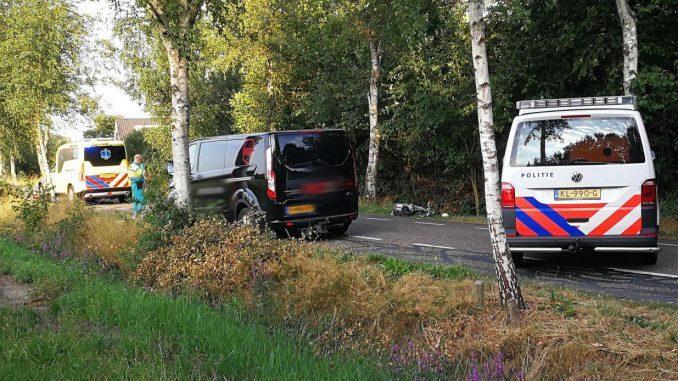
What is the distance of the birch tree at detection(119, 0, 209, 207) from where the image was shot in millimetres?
9141

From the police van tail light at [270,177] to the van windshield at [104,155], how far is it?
Result: 58.3ft

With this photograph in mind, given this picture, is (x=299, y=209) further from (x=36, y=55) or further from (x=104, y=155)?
(x=104, y=155)

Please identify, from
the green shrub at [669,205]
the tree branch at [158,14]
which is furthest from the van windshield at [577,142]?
the green shrub at [669,205]

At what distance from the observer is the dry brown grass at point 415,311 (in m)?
4.09

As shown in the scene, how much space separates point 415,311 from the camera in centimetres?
517

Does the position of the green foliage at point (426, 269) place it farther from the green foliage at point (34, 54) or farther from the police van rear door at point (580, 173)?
the green foliage at point (34, 54)

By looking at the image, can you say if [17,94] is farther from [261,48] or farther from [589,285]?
[589,285]

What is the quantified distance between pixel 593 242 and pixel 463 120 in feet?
33.1

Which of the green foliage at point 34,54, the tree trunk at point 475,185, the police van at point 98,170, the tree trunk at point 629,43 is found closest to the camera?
the tree trunk at point 629,43

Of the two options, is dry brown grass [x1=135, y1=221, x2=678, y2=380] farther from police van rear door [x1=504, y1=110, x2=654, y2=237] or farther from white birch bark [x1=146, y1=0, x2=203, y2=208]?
white birch bark [x1=146, y1=0, x2=203, y2=208]

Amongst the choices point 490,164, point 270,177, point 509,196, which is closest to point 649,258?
point 509,196

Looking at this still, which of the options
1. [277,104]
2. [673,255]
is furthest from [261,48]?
[673,255]

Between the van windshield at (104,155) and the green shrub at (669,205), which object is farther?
the van windshield at (104,155)

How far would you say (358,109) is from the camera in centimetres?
2080
